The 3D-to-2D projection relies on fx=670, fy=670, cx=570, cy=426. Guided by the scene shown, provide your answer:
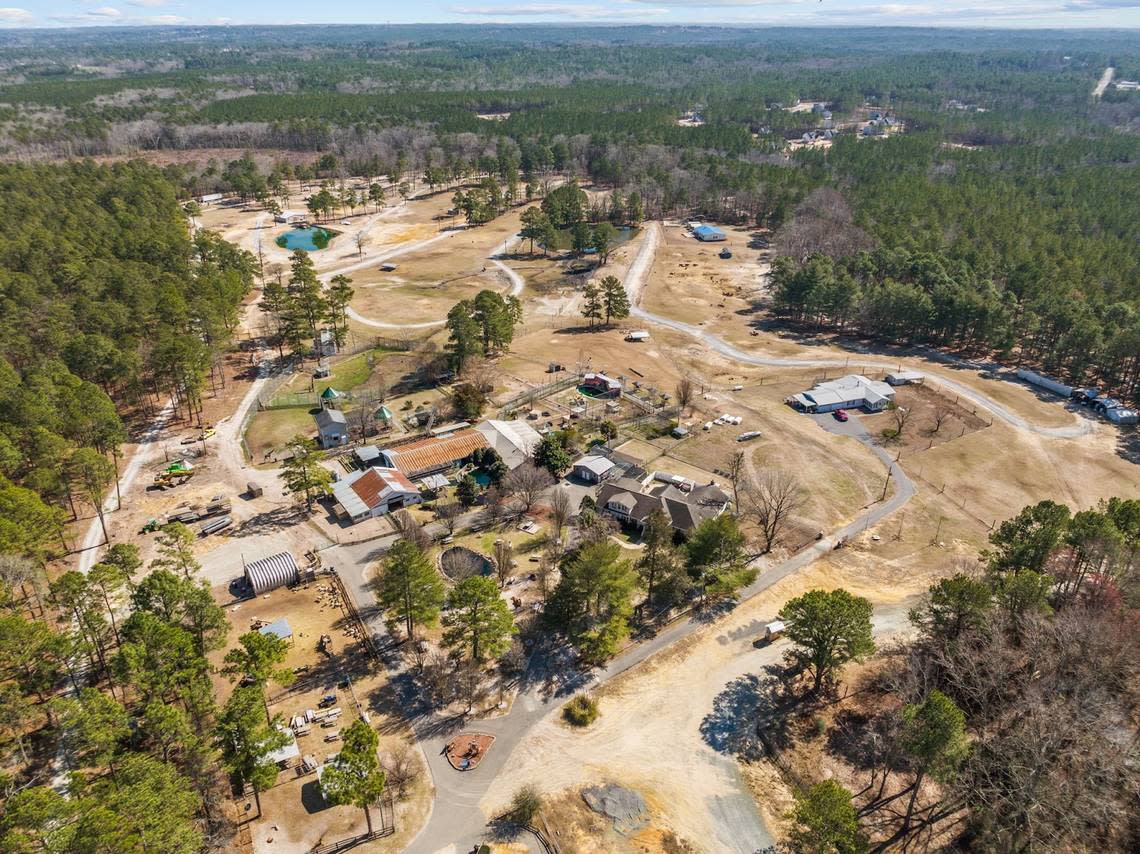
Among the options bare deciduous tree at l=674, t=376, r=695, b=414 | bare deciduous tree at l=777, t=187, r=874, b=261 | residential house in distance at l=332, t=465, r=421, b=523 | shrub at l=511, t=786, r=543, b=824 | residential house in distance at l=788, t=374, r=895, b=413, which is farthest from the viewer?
→ bare deciduous tree at l=777, t=187, r=874, b=261

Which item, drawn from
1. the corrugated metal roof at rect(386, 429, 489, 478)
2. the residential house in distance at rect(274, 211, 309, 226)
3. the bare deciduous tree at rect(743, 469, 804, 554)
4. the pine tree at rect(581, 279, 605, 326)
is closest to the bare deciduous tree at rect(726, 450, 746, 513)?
the bare deciduous tree at rect(743, 469, 804, 554)

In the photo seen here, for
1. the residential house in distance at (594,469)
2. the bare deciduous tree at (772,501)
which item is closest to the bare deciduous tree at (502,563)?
the residential house in distance at (594,469)

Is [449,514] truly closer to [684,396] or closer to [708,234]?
[684,396]

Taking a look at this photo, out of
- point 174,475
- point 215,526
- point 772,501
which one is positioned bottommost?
point 215,526

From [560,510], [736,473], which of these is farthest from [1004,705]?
[560,510]

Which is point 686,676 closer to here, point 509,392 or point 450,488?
point 450,488

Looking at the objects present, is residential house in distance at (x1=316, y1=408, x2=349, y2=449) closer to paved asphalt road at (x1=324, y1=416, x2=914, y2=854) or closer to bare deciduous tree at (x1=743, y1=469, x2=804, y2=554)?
paved asphalt road at (x1=324, y1=416, x2=914, y2=854)
